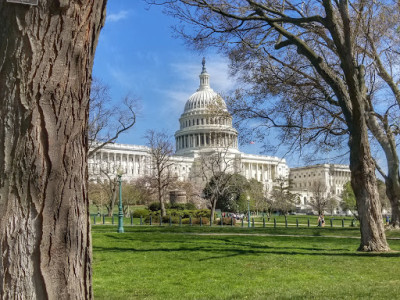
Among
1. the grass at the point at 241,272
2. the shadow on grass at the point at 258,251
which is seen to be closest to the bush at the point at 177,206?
the grass at the point at 241,272

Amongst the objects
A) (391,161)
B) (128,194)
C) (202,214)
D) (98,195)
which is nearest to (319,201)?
(128,194)

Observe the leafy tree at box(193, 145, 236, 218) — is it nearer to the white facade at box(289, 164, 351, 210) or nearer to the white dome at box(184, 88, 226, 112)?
the white dome at box(184, 88, 226, 112)

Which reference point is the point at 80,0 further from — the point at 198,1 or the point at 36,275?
the point at 198,1

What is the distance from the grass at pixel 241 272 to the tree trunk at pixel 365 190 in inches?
26.1

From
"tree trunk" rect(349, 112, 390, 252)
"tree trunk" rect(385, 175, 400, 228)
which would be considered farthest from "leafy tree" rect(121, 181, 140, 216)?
"tree trunk" rect(349, 112, 390, 252)

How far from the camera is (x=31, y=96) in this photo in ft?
9.39

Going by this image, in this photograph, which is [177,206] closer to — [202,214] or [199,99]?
[202,214]

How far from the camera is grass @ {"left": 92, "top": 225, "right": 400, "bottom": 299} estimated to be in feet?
21.8

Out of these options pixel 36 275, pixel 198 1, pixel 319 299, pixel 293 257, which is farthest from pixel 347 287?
pixel 198 1

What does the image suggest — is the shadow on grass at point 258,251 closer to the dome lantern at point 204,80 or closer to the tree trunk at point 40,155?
the tree trunk at point 40,155

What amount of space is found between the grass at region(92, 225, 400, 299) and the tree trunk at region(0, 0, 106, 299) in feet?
12.7

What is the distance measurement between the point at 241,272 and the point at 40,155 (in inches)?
247

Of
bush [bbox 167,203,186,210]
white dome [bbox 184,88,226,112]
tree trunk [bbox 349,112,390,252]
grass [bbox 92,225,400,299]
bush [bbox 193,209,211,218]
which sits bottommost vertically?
bush [bbox 193,209,211,218]

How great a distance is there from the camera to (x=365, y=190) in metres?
11.4
